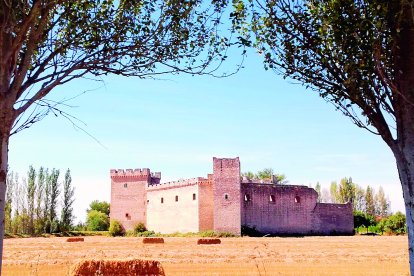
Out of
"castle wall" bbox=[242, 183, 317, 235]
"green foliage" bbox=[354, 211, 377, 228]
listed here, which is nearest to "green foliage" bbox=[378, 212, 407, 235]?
"green foliage" bbox=[354, 211, 377, 228]

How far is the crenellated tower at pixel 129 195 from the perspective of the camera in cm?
7175

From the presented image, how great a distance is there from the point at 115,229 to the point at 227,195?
1717 centimetres

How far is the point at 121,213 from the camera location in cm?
7225

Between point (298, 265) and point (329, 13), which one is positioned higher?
point (329, 13)

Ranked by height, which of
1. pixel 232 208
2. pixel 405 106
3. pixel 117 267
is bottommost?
pixel 117 267

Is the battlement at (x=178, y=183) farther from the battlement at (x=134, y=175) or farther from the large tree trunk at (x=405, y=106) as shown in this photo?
the large tree trunk at (x=405, y=106)

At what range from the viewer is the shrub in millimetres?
66812

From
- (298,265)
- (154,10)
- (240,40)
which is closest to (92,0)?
(154,10)

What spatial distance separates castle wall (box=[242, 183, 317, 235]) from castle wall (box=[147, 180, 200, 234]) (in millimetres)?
5951

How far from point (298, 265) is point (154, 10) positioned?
12834mm

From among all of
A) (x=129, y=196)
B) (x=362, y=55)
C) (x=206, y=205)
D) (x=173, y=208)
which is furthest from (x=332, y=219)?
(x=362, y=55)

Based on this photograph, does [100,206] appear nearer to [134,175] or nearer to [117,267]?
[134,175]

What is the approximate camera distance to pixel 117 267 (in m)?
15.1

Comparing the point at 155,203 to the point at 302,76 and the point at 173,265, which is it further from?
the point at 302,76
